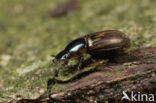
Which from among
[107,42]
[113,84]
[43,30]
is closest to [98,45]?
[107,42]

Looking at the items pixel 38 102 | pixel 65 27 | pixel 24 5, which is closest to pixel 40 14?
pixel 24 5

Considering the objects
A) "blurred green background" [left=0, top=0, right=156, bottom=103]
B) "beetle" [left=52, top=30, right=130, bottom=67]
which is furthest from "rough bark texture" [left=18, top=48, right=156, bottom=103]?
"blurred green background" [left=0, top=0, right=156, bottom=103]

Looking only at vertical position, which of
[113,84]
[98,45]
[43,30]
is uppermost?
[43,30]

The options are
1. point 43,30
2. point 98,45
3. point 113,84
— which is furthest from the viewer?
point 43,30

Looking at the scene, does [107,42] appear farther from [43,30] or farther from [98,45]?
[43,30]

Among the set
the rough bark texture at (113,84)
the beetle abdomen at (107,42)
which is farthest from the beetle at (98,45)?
the rough bark texture at (113,84)

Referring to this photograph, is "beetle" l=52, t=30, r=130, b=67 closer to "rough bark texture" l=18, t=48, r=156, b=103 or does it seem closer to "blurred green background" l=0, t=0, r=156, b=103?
"rough bark texture" l=18, t=48, r=156, b=103
